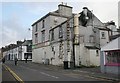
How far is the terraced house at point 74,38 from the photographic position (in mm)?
37219

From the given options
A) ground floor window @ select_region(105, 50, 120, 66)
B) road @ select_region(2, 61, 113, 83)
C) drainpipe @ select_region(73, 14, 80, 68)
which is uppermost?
drainpipe @ select_region(73, 14, 80, 68)

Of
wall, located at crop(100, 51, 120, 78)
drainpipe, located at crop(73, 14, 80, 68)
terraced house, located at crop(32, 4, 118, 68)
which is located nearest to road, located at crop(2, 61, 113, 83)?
wall, located at crop(100, 51, 120, 78)

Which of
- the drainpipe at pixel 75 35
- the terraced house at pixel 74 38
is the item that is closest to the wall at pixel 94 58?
the terraced house at pixel 74 38

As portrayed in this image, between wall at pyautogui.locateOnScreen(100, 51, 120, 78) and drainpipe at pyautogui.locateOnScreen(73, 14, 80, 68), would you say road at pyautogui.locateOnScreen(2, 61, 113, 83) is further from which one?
drainpipe at pyautogui.locateOnScreen(73, 14, 80, 68)

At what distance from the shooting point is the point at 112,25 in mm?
47906

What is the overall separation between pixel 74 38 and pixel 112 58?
14.0m

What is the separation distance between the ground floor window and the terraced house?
32.9 feet

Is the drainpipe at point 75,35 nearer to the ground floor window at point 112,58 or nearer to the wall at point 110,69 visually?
the wall at point 110,69

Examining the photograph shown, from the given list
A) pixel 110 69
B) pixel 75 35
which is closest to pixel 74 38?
pixel 75 35

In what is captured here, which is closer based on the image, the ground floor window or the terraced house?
the ground floor window

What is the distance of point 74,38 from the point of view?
3778 centimetres

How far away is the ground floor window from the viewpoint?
23389 mm

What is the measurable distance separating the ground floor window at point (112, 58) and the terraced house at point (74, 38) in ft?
32.9

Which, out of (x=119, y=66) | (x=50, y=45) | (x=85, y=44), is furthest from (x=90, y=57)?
(x=119, y=66)
